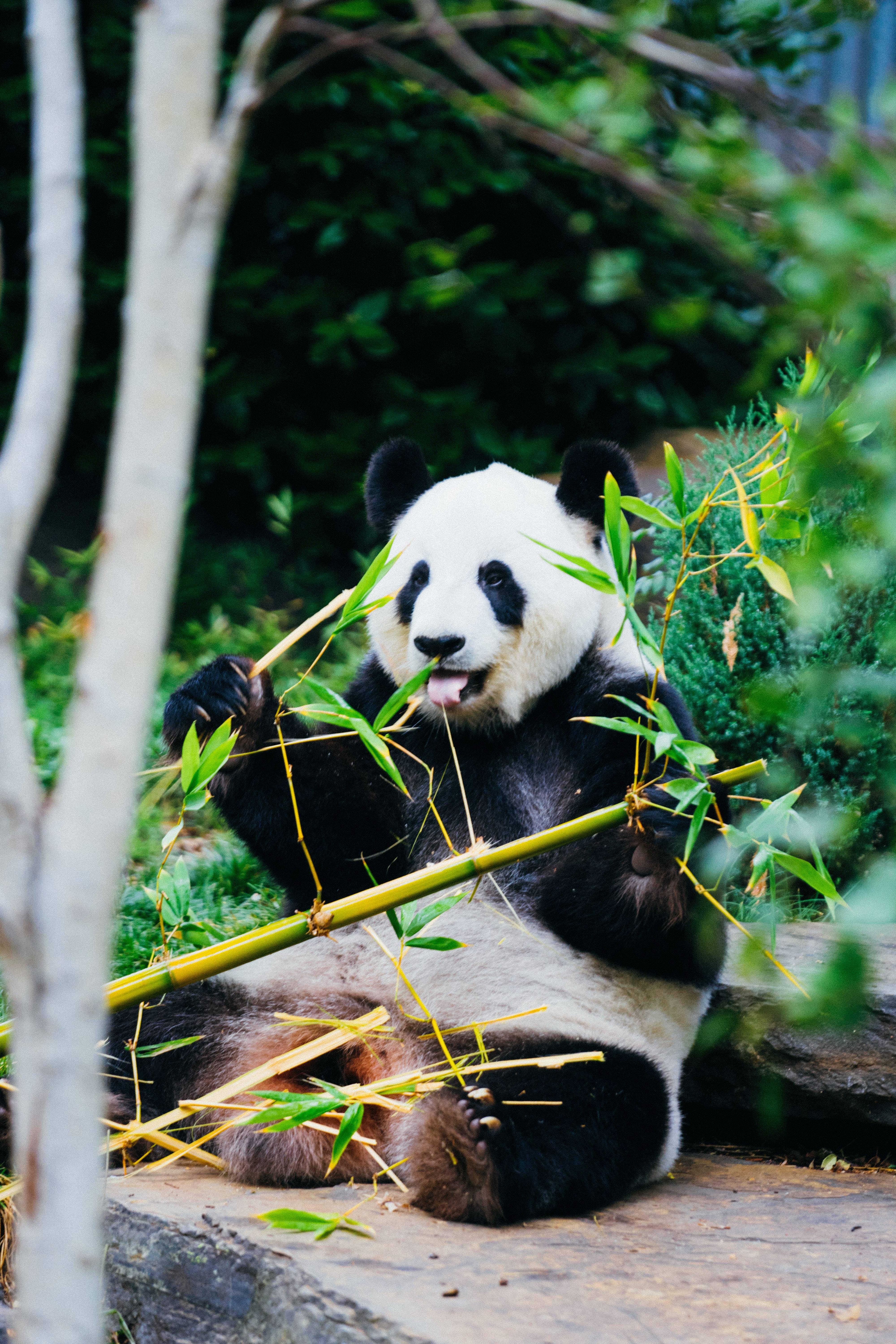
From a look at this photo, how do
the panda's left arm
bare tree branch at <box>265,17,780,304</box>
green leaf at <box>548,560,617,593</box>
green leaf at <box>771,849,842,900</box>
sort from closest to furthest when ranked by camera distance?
1. bare tree branch at <box>265,17,780,304</box>
2. green leaf at <box>771,849,842,900</box>
3. green leaf at <box>548,560,617,593</box>
4. the panda's left arm

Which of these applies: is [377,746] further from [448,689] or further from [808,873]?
[808,873]

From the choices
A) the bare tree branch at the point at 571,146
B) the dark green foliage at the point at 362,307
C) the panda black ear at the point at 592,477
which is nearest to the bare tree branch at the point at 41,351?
the bare tree branch at the point at 571,146

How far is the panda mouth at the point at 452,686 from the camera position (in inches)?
93.8

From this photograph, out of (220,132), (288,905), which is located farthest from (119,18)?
(220,132)

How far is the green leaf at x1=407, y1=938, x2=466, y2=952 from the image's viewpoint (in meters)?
1.89

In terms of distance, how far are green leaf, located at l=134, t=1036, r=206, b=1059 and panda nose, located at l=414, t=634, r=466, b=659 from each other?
2.71 ft

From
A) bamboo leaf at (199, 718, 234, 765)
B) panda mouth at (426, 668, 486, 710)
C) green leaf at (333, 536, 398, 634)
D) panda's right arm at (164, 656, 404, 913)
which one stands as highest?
green leaf at (333, 536, 398, 634)

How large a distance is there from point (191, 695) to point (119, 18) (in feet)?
14.6

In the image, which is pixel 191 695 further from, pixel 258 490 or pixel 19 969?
pixel 258 490

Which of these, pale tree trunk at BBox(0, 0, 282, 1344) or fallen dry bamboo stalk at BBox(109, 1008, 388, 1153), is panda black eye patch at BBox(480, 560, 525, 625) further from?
pale tree trunk at BBox(0, 0, 282, 1344)

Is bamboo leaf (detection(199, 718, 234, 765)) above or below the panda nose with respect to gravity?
below

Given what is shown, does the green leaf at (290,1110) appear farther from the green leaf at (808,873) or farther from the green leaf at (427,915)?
the green leaf at (808,873)

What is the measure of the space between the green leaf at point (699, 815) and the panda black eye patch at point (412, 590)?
2.69 feet

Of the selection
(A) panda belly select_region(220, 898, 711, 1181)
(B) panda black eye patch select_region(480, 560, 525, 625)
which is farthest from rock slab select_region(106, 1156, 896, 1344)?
(B) panda black eye patch select_region(480, 560, 525, 625)
